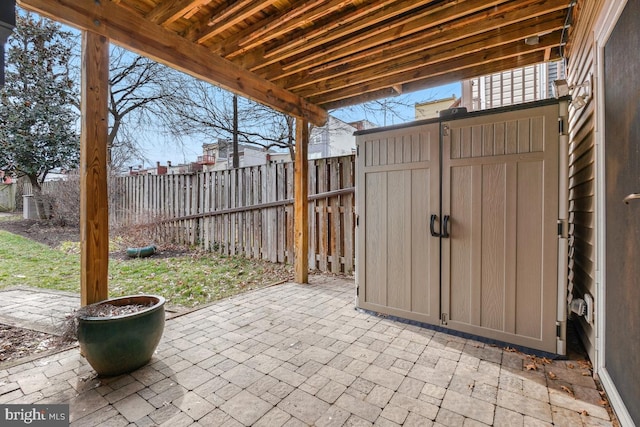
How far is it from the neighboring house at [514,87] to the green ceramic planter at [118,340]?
505 centimetres

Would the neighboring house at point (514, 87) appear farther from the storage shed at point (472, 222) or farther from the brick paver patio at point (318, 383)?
the brick paver patio at point (318, 383)

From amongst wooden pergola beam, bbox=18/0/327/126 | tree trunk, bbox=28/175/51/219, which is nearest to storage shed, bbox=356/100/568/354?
wooden pergola beam, bbox=18/0/327/126

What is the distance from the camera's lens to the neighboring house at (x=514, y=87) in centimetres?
453

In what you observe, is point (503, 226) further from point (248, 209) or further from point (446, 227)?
point (248, 209)

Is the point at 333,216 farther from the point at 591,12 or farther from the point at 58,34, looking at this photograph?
the point at 58,34

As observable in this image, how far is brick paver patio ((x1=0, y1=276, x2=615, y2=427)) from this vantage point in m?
1.68

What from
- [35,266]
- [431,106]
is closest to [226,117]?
[35,266]

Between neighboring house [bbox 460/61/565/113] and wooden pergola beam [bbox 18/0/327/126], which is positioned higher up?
neighboring house [bbox 460/61/565/113]

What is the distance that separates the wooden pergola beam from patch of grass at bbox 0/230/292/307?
2.68 meters

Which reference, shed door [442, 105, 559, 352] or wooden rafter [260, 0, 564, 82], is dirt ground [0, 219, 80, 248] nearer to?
wooden rafter [260, 0, 564, 82]

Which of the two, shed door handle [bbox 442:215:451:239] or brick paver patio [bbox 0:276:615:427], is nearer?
brick paver patio [bbox 0:276:615:427]

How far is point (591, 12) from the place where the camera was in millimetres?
2006

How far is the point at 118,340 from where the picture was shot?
2.02 meters

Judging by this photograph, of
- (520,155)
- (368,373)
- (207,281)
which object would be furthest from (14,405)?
(520,155)
